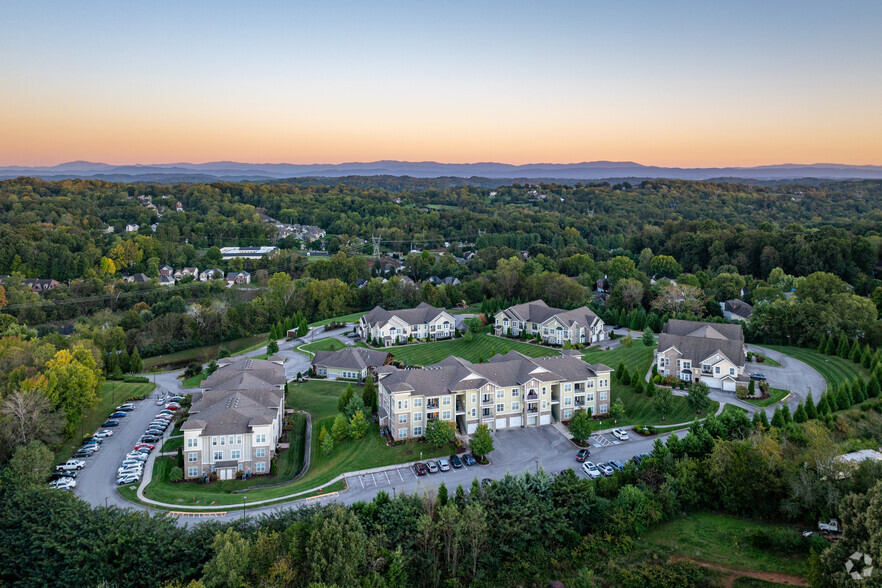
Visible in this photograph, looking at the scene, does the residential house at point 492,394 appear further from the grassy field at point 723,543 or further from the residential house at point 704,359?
the grassy field at point 723,543

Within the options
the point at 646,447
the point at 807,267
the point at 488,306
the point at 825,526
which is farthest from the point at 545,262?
the point at 825,526

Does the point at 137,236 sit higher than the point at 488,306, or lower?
higher

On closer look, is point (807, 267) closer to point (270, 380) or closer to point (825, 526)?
point (825, 526)

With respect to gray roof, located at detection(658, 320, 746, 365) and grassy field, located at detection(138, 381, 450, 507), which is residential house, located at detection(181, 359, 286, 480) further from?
gray roof, located at detection(658, 320, 746, 365)

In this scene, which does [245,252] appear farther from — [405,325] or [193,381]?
[193,381]

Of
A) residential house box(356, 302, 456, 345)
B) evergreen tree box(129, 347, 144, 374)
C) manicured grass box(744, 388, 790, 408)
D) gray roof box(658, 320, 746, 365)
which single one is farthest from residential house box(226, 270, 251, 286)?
manicured grass box(744, 388, 790, 408)

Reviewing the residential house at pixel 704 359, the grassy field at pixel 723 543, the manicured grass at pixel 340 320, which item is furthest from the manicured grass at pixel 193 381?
the residential house at pixel 704 359
